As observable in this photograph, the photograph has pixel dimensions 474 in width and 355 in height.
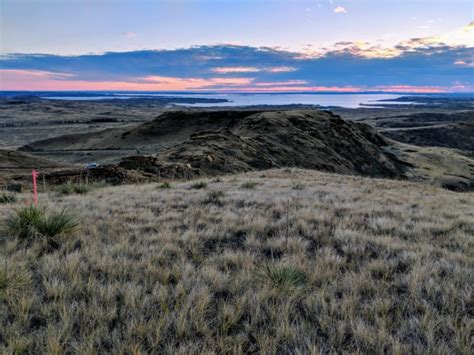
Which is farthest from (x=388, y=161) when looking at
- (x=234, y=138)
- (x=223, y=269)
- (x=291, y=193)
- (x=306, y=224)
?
(x=223, y=269)

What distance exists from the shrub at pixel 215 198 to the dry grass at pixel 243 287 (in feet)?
5.18

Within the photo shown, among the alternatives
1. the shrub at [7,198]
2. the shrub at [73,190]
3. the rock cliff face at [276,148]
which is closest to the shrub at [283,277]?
the shrub at [7,198]

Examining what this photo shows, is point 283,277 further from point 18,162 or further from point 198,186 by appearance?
point 18,162

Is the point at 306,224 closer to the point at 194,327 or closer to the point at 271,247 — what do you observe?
the point at 271,247

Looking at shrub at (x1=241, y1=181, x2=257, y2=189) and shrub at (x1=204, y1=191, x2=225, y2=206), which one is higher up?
shrub at (x1=204, y1=191, x2=225, y2=206)

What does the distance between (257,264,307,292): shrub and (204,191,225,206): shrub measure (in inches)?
170

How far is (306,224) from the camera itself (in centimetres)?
680

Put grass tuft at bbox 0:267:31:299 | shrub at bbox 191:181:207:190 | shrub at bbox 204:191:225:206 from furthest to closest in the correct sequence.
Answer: shrub at bbox 191:181:207:190
shrub at bbox 204:191:225:206
grass tuft at bbox 0:267:31:299

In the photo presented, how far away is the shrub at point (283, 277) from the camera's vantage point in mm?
4208

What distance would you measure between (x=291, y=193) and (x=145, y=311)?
7.27 meters

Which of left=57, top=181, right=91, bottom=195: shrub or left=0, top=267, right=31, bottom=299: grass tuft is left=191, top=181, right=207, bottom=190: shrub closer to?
left=57, top=181, right=91, bottom=195: shrub

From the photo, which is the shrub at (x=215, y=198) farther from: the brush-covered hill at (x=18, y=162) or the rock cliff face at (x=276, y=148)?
the brush-covered hill at (x=18, y=162)

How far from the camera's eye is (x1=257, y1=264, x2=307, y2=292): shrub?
4.21 m

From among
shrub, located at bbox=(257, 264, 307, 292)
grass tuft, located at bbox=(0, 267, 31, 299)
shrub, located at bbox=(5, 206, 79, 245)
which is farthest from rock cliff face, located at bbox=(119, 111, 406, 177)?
shrub, located at bbox=(257, 264, 307, 292)
